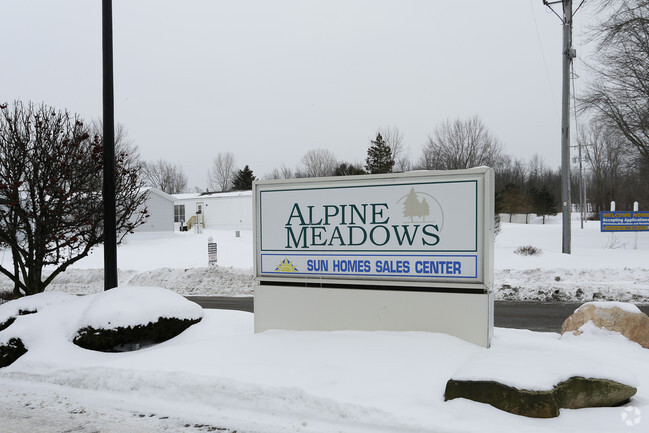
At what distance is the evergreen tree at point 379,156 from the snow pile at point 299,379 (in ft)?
127

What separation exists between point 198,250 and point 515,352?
23264 millimetres

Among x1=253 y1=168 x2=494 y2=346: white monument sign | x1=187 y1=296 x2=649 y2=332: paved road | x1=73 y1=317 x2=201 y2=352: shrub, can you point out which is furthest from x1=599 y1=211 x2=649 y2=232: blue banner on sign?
x1=73 y1=317 x2=201 y2=352: shrub

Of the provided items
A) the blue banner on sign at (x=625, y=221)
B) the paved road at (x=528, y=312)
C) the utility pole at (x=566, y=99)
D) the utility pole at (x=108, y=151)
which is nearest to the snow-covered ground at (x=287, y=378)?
the utility pole at (x=108, y=151)

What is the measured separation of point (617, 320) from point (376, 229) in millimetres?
3337

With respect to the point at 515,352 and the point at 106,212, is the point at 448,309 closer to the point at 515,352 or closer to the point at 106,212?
the point at 515,352

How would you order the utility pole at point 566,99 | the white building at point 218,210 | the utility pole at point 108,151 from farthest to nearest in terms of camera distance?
1. the white building at point 218,210
2. the utility pole at point 566,99
3. the utility pole at point 108,151

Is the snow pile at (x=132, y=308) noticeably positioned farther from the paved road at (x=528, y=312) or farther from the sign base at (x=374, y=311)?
the paved road at (x=528, y=312)

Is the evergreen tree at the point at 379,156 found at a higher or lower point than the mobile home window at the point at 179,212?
higher

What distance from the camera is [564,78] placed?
1800cm

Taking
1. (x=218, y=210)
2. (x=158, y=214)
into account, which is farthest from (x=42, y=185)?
A: (x=218, y=210)

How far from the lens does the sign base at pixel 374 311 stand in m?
5.53

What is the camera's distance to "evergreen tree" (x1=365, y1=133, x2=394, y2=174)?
44625mm

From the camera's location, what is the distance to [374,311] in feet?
19.6

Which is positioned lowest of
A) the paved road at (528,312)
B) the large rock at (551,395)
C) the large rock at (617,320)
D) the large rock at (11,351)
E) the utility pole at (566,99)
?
the paved road at (528,312)
